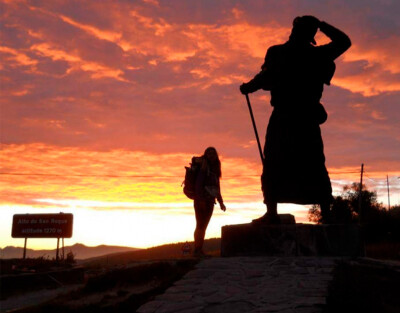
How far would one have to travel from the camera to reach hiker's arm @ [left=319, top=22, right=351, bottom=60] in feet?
26.5

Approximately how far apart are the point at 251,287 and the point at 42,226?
658 inches

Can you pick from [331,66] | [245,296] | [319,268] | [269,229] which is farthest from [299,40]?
[245,296]

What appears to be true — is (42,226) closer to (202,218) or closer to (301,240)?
(202,218)

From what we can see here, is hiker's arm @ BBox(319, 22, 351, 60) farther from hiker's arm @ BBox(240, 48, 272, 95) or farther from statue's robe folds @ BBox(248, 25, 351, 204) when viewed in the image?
hiker's arm @ BBox(240, 48, 272, 95)

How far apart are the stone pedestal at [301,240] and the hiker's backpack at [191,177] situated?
234cm

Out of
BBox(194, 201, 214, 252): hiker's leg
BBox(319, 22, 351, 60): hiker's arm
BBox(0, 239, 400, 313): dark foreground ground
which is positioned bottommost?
BBox(0, 239, 400, 313): dark foreground ground

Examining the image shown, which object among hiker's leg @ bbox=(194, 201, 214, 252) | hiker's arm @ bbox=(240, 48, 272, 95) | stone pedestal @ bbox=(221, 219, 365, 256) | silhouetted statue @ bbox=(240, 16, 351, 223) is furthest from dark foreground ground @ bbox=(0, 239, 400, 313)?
hiker's arm @ bbox=(240, 48, 272, 95)

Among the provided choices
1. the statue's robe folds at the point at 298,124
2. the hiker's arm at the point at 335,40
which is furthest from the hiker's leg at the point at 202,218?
the hiker's arm at the point at 335,40

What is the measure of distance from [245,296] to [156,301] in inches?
38.6

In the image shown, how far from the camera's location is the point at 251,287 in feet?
19.0

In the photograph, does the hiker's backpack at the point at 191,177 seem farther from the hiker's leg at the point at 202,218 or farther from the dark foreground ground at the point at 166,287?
the dark foreground ground at the point at 166,287

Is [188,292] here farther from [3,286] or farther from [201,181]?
[3,286]

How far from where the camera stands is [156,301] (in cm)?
548

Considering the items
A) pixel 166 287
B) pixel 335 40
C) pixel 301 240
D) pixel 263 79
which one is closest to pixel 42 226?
pixel 263 79
